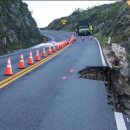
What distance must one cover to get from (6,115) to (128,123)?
2.63 m

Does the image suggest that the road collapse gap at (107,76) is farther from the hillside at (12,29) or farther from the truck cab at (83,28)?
the truck cab at (83,28)

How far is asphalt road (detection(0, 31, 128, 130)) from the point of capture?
8.02 metres

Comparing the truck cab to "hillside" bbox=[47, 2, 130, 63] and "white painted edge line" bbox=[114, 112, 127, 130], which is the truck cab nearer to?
"hillside" bbox=[47, 2, 130, 63]

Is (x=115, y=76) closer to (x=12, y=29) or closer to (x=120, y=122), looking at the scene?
(x=120, y=122)

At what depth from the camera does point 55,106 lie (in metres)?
9.81

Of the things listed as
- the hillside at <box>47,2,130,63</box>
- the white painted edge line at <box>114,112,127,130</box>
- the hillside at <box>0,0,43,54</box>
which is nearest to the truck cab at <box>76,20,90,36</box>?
the hillside at <box>47,2,130,63</box>

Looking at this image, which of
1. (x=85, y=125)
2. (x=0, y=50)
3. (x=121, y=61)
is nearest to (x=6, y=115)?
(x=85, y=125)

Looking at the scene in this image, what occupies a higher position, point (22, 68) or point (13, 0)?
point (13, 0)

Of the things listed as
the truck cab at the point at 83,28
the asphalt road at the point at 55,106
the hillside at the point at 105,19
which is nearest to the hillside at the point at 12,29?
the hillside at the point at 105,19

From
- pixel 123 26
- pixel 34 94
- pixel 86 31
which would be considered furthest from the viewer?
pixel 86 31

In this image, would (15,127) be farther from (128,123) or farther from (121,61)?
(121,61)

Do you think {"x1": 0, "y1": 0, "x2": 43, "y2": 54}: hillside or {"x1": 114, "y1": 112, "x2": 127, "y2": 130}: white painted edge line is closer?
{"x1": 114, "y1": 112, "x2": 127, "y2": 130}: white painted edge line

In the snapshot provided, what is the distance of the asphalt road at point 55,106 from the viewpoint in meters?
8.02

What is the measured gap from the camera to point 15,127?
7723 mm
